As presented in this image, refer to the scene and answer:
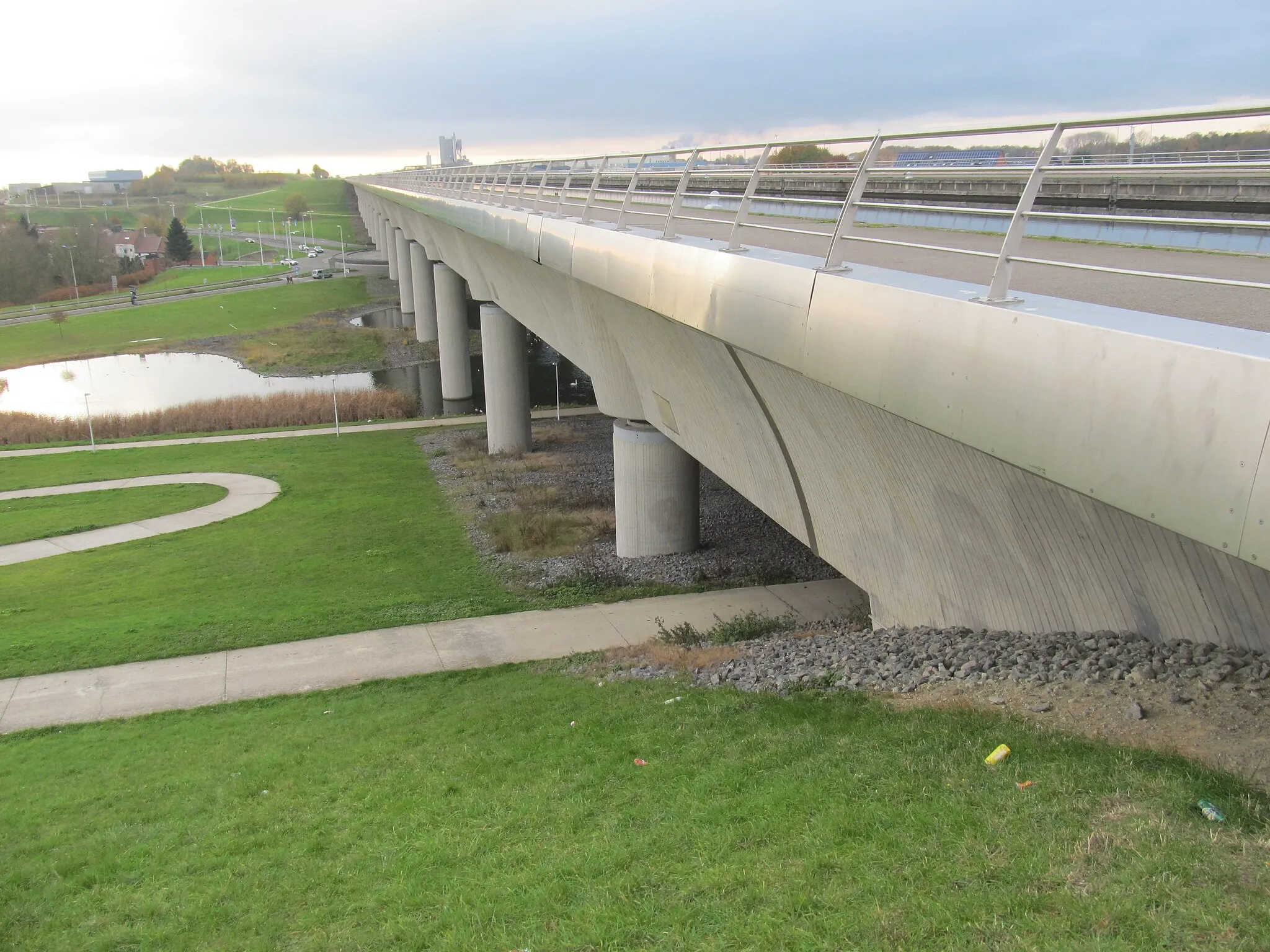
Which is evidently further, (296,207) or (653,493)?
(296,207)

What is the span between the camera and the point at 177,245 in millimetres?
142000

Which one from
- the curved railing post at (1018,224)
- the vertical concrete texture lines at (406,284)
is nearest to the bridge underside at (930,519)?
the curved railing post at (1018,224)

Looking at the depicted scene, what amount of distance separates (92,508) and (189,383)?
107 ft

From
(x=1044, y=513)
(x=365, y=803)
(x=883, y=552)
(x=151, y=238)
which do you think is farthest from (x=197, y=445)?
(x=151, y=238)

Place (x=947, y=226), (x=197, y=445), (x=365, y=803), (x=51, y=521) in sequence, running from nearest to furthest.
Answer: (x=365, y=803) < (x=947, y=226) < (x=51, y=521) < (x=197, y=445)

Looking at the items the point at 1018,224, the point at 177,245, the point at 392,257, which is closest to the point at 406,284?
Answer: the point at 392,257

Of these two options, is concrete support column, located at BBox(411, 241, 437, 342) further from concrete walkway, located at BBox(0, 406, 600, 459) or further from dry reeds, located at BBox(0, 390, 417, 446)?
concrete walkway, located at BBox(0, 406, 600, 459)

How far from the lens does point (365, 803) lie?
931 centimetres

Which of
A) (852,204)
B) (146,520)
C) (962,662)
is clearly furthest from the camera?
(146,520)

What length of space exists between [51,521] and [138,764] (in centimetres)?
1606

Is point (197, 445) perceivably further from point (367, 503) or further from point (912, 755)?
point (912, 755)

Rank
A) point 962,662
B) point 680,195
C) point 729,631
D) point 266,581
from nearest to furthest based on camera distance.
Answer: point 962,662 < point 680,195 < point 729,631 < point 266,581

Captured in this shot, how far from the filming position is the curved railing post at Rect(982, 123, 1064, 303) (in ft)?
16.3

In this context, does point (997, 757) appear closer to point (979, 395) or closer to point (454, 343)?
point (979, 395)
